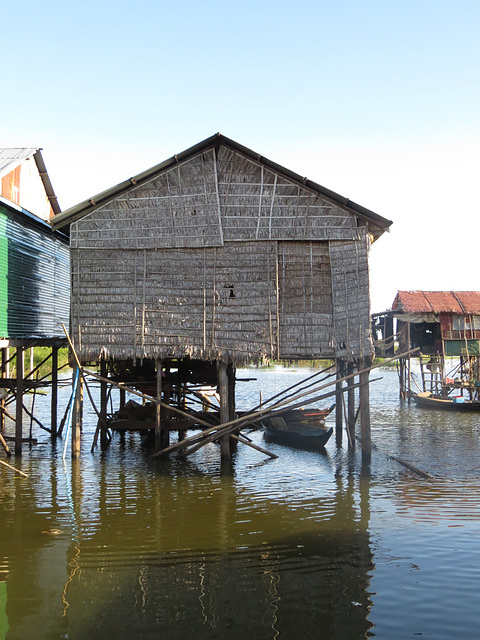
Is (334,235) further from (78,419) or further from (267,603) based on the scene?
(267,603)

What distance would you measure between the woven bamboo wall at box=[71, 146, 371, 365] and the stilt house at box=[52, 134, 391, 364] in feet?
0.08

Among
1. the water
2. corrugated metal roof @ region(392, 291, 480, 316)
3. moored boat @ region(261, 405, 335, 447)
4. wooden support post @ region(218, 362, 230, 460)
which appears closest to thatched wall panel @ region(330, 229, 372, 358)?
wooden support post @ region(218, 362, 230, 460)

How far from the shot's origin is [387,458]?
15234mm

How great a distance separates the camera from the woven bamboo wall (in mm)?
13734

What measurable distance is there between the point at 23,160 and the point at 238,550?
38.7 ft

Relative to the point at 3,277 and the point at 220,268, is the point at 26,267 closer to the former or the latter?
the point at 3,277

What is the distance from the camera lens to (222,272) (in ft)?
45.4

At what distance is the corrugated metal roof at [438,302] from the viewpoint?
30.5 meters

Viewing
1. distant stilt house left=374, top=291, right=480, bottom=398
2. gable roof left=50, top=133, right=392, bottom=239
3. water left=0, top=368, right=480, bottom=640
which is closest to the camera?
water left=0, top=368, right=480, bottom=640

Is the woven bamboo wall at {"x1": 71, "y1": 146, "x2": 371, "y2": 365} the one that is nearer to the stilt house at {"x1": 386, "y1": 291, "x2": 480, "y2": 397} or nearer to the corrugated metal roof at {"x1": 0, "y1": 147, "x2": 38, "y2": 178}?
the corrugated metal roof at {"x1": 0, "y1": 147, "x2": 38, "y2": 178}

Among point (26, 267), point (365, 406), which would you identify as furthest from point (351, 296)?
point (26, 267)

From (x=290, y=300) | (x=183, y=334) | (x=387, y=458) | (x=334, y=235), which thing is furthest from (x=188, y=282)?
(x=387, y=458)

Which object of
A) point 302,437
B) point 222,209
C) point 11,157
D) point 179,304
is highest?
point 11,157

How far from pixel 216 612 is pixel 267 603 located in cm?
61
